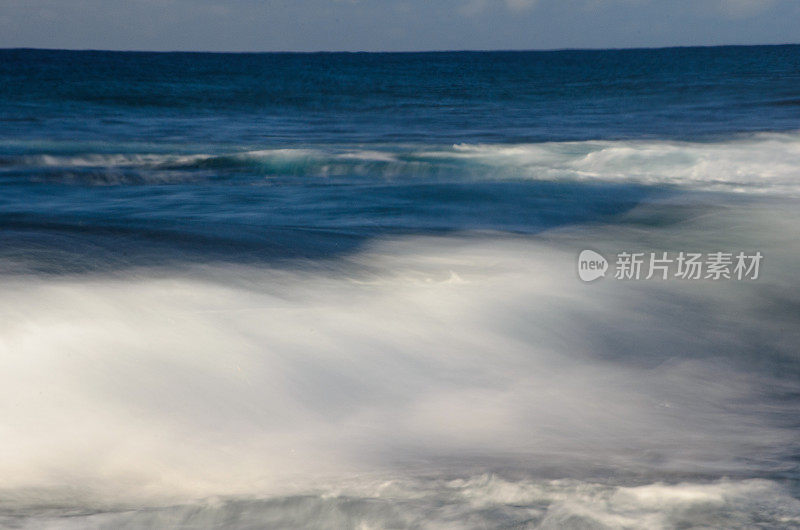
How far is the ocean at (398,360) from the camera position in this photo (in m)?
1.93

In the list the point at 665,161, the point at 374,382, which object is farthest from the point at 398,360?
the point at 665,161

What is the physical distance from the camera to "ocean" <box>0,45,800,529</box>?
1927mm

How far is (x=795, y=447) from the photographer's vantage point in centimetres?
221

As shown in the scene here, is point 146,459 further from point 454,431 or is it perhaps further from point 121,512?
point 454,431

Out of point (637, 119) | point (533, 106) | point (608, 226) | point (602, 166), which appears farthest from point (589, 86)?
point (608, 226)

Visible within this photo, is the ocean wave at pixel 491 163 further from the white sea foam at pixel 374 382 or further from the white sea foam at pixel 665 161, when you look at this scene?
the white sea foam at pixel 374 382

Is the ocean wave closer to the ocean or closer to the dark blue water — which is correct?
the dark blue water

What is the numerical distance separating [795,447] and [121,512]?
5.64 ft

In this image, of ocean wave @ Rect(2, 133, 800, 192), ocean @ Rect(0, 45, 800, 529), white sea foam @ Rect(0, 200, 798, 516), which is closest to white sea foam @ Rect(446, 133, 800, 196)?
ocean wave @ Rect(2, 133, 800, 192)

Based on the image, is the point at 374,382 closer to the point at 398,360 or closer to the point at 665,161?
the point at 398,360

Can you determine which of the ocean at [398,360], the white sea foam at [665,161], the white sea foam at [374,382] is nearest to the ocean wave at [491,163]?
the white sea foam at [665,161]

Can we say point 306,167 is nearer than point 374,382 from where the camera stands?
No

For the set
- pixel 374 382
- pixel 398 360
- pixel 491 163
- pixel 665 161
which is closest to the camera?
pixel 374 382

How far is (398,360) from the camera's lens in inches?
112
